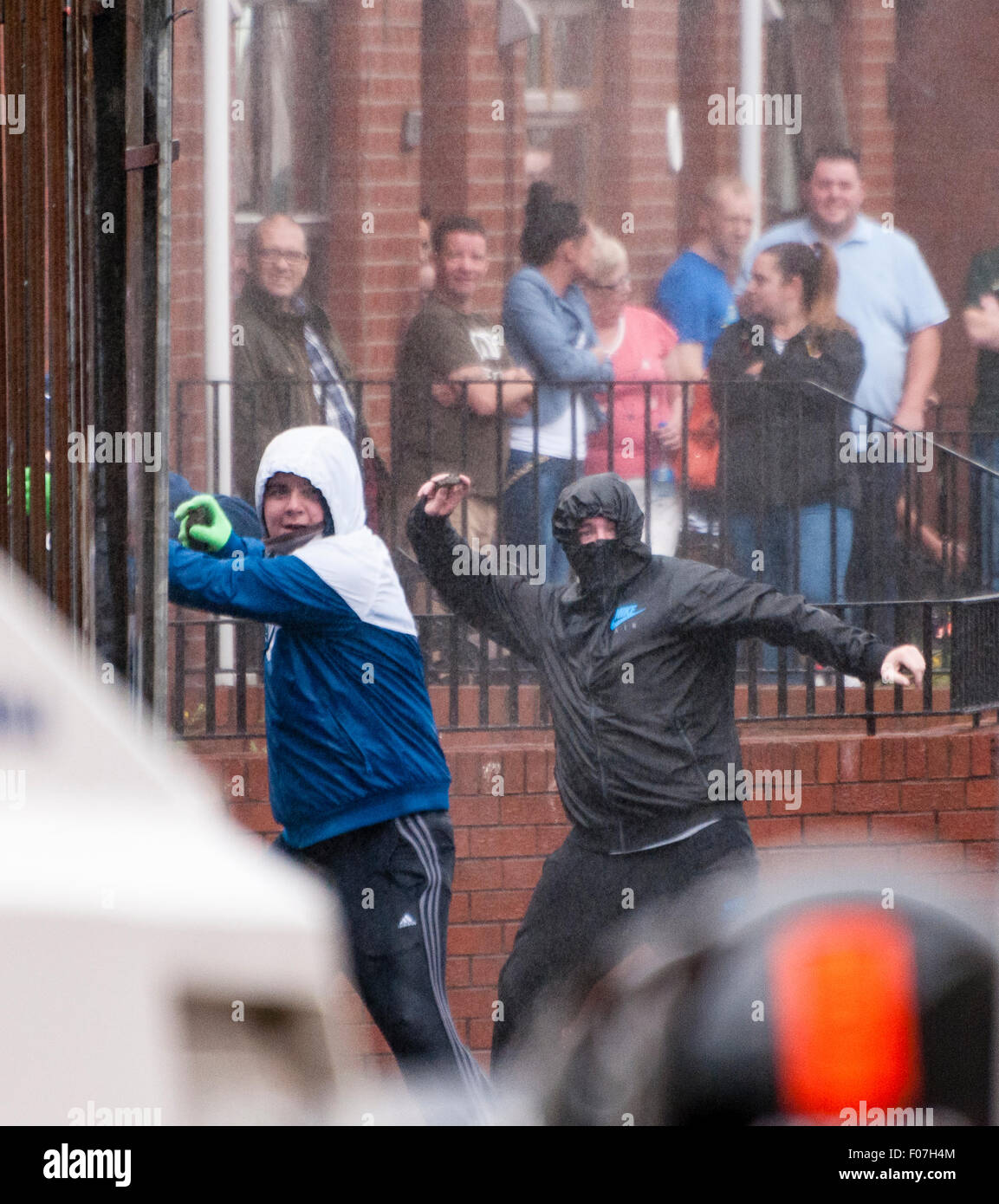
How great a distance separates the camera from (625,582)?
4.09 meters

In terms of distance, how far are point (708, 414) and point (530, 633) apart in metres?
0.68

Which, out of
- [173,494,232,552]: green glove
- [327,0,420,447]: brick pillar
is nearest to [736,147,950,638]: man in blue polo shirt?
[327,0,420,447]: brick pillar

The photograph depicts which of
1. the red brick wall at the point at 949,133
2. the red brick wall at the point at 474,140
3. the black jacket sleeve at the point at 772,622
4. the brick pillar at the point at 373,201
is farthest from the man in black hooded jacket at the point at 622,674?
the red brick wall at the point at 949,133

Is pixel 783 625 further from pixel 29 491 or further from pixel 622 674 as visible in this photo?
pixel 29 491

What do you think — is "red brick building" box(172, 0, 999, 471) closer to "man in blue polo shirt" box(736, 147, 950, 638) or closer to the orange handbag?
"man in blue polo shirt" box(736, 147, 950, 638)

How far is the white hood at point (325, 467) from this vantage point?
4.07 meters

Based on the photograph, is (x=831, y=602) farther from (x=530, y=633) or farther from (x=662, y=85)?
(x=662, y=85)

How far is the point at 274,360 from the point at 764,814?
1.57 meters

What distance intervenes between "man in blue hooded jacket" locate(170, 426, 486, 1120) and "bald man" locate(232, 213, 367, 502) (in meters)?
0.04

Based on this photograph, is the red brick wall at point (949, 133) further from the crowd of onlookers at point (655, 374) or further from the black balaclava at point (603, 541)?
the black balaclava at point (603, 541)

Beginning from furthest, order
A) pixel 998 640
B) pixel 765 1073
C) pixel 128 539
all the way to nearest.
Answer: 1. pixel 998 640
2. pixel 128 539
3. pixel 765 1073

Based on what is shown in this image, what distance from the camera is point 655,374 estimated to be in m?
4.18

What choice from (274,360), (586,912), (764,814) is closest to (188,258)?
(274,360)

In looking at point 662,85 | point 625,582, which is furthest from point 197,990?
point 662,85
